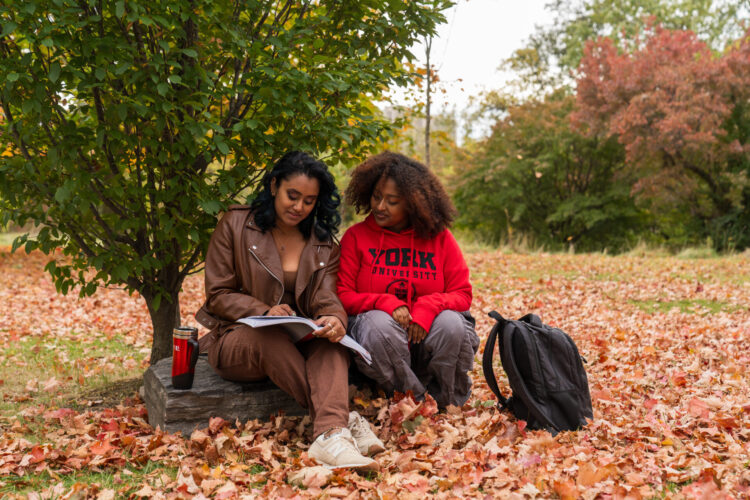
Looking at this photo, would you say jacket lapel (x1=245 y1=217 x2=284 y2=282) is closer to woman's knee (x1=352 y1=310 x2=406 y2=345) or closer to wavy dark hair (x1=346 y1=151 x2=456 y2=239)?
woman's knee (x1=352 y1=310 x2=406 y2=345)

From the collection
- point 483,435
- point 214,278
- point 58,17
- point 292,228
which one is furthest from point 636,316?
point 58,17

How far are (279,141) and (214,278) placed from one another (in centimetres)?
92

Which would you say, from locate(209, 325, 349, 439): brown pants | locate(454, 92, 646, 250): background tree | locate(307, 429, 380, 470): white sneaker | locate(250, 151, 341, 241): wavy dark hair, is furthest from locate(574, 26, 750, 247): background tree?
locate(307, 429, 380, 470): white sneaker

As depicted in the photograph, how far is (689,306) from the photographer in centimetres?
661

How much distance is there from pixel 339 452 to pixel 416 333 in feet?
2.94

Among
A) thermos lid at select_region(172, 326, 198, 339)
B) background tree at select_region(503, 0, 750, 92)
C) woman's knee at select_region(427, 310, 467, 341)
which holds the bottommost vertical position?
thermos lid at select_region(172, 326, 198, 339)

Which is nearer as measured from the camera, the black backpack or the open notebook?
the open notebook

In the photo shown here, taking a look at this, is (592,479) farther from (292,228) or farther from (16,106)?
(16,106)

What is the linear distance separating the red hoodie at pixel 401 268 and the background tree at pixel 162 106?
0.63m

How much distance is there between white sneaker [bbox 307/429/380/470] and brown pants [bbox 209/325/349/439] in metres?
0.16

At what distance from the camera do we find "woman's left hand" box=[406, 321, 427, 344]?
3.29 metres

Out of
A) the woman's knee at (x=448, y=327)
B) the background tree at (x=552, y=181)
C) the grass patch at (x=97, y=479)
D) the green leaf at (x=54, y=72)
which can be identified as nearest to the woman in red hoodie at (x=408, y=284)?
the woman's knee at (x=448, y=327)

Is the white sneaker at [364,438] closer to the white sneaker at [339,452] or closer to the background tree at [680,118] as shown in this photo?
the white sneaker at [339,452]

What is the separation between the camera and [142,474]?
268cm
